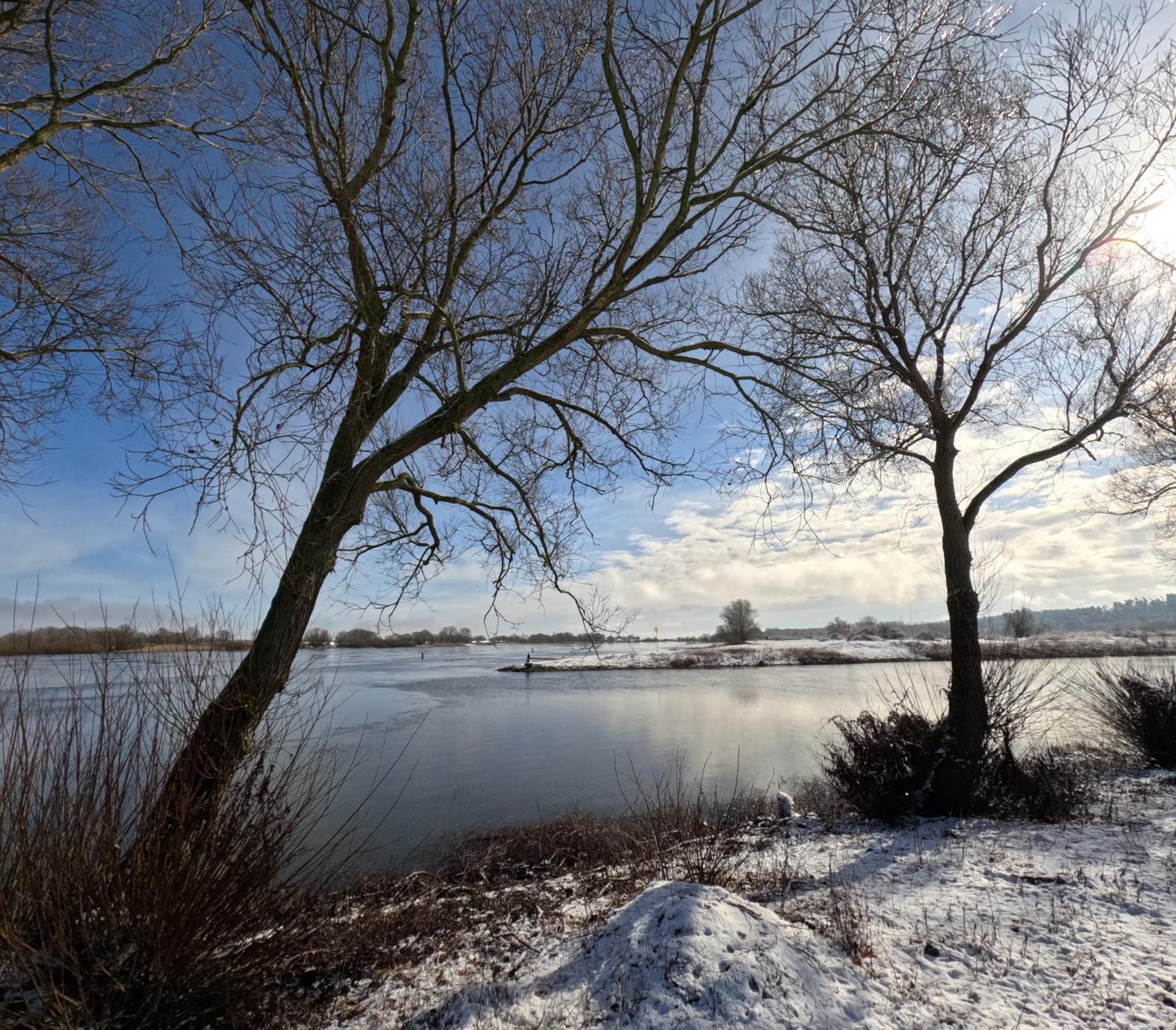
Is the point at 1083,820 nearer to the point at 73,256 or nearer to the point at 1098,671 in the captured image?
the point at 1098,671

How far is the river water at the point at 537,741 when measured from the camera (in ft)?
27.8

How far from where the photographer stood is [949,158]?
4.22 meters

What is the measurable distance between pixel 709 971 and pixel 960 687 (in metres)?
5.44

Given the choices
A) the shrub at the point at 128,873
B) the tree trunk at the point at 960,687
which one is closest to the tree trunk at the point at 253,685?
the shrub at the point at 128,873

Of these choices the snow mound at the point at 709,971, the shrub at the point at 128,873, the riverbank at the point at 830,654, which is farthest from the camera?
the riverbank at the point at 830,654

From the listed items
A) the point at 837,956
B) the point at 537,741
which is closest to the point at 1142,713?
the point at 837,956

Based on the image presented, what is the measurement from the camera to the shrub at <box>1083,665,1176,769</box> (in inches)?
336

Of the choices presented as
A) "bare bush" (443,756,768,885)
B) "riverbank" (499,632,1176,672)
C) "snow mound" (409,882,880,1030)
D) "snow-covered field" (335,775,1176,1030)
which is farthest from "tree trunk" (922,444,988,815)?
"riverbank" (499,632,1176,672)

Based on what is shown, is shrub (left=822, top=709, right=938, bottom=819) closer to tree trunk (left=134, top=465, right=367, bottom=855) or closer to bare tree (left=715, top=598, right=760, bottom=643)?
tree trunk (left=134, top=465, right=367, bottom=855)

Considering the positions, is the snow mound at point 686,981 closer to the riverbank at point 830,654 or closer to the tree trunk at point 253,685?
the tree trunk at point 253,685

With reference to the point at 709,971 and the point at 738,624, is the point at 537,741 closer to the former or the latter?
the point at 709,971

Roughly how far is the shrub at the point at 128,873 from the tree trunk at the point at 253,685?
8cm

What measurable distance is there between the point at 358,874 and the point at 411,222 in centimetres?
617

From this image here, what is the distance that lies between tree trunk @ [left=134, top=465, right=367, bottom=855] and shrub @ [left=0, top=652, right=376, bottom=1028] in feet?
0.25
